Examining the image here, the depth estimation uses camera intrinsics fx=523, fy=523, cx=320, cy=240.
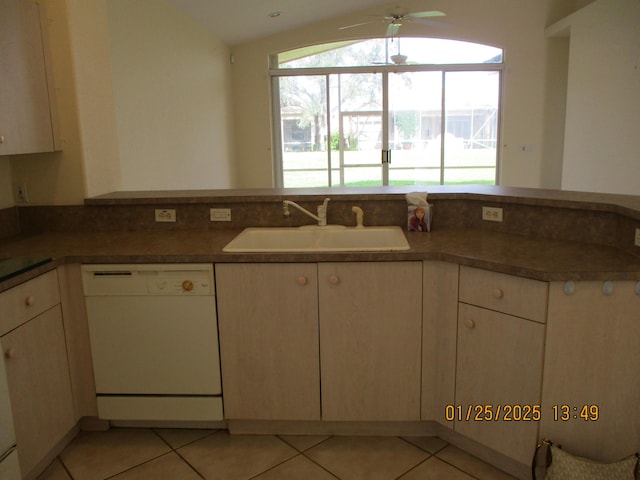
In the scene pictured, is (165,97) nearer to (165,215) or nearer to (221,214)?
(165,215)

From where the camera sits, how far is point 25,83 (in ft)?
8.04

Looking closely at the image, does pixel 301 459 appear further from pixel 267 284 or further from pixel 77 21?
pixel 77 21

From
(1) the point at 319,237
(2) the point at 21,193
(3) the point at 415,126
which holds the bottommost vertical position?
(1) the point at 319,237

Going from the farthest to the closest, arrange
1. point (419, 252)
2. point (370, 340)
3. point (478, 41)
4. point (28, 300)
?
point (478, 41), point (370, 340), point (419, 252), point (28, 300)

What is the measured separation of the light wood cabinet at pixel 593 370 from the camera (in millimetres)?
1839

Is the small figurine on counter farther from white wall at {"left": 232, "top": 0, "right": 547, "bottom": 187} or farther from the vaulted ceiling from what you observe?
white wall at {"left": 232, "top": 0, "right": 547, "bottom": 187}

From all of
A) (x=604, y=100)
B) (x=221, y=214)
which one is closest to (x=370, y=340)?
(x=221, y=214)

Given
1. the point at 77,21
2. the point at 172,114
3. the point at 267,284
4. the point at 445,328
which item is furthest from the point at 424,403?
the point at 172,114

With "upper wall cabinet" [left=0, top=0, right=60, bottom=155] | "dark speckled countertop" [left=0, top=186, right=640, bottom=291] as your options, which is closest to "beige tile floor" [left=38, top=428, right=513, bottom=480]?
"dark speckled countertop" [left=0, top=186, right=640, bottom=291]

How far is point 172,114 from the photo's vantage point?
544 cm

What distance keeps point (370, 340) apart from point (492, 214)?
92 centimetres

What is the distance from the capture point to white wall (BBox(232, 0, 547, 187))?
7695 mm

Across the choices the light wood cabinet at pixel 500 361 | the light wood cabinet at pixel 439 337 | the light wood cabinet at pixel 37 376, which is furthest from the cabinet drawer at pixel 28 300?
the light wood cabinet at pixel 500 361
